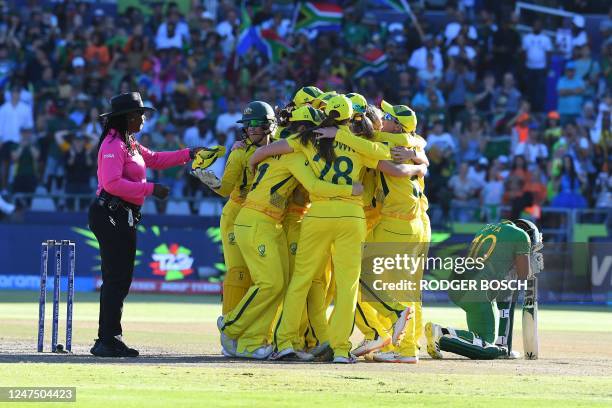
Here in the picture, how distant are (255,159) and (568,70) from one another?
16294mm

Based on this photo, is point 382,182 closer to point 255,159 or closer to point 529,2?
point 255,159

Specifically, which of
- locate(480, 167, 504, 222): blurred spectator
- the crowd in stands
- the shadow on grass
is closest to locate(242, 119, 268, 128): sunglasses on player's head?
the shadow on grass

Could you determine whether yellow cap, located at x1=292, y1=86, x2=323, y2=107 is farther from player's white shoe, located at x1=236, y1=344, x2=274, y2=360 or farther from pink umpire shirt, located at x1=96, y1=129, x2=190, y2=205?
player's white shoe, located at x1=236, y1=344, x2=274, y2=360

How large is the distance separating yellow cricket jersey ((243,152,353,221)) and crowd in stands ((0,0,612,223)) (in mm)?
11471

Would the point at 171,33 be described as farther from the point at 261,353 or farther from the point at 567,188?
the point at 261,353

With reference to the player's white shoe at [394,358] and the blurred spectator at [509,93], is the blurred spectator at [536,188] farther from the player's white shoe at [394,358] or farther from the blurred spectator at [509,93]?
the player's white shoe at [394,358]

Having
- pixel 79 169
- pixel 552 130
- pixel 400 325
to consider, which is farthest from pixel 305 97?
pixel 552 130

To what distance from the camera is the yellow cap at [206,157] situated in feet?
44.3

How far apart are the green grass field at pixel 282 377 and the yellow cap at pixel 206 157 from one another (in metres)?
1.97

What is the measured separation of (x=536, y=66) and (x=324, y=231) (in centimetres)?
1727

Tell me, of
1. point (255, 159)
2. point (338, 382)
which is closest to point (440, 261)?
point (255, 159)

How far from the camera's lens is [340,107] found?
12.7 metres

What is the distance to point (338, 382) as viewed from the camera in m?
11.0

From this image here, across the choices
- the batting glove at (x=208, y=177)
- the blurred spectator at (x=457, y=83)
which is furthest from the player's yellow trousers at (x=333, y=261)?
the blurred spectator at (x=457, y=83)
